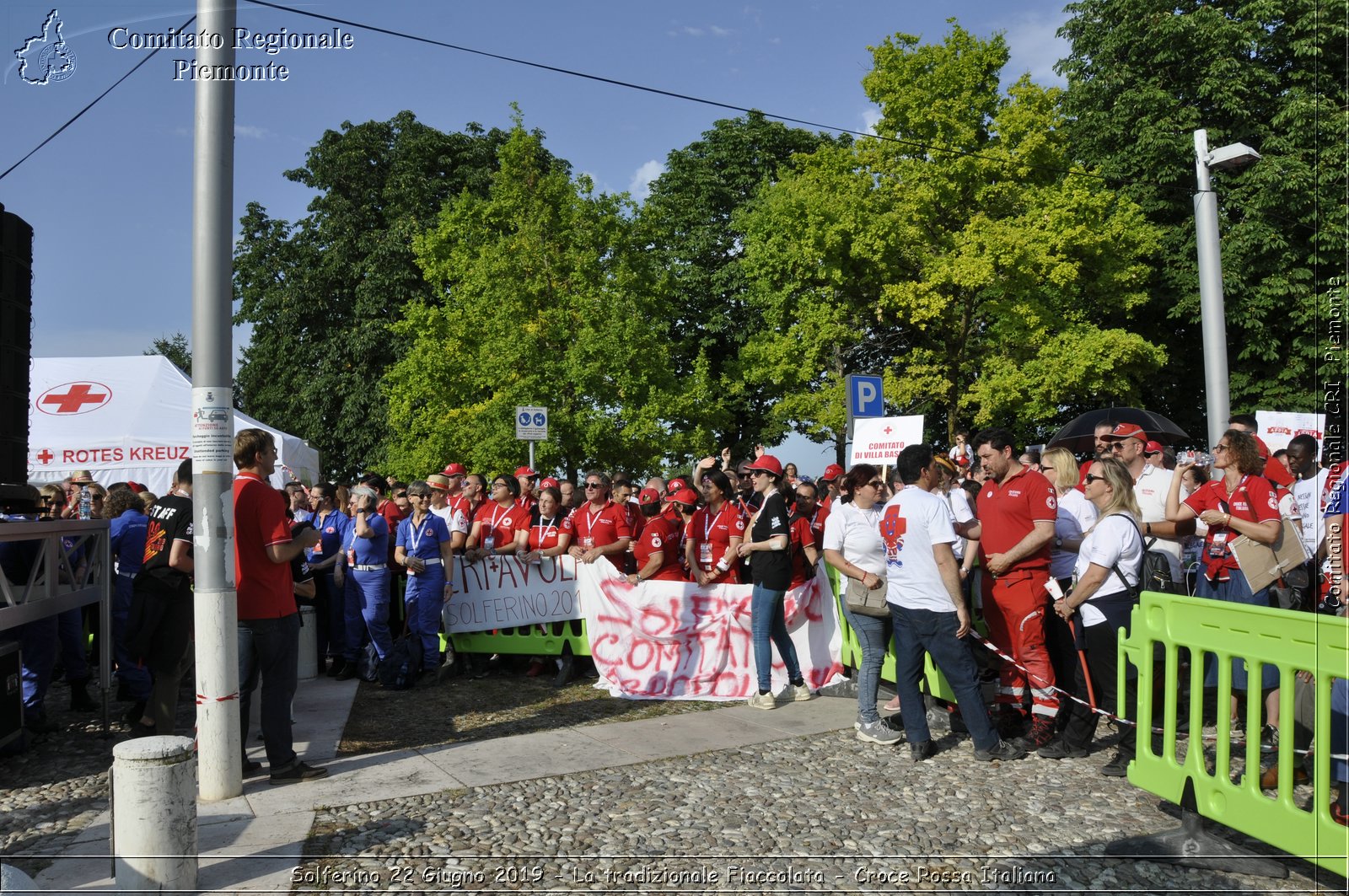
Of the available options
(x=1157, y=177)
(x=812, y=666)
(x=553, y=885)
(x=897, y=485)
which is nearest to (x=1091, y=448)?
(x=897, y=485)

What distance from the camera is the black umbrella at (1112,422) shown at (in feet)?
52.2

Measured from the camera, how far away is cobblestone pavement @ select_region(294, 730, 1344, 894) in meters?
4.36

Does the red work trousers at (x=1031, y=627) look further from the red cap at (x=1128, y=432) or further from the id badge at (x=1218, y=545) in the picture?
the red cap at (x=1128, y=432)

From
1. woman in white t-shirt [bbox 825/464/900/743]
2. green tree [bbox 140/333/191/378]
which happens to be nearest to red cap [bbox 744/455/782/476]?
woman in white t-shirt [bbox 825/464/900/743]

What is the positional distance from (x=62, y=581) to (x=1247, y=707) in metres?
8.73

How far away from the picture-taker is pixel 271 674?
604 centimetres

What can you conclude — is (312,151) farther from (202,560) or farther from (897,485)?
(202,560)

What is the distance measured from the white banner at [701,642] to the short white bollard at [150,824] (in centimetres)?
456

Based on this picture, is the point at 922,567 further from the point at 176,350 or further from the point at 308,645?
the point at 176,350

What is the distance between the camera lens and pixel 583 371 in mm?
23500

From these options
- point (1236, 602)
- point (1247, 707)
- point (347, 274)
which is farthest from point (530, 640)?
point (347, 274)

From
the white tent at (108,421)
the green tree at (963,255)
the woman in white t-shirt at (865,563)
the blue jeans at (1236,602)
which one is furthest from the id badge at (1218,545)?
the green tree at (963,255)

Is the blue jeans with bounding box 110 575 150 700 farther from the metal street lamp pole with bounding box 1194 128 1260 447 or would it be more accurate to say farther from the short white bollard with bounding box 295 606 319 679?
the metal street lamp pole with bounding box 1194 128 1260 447

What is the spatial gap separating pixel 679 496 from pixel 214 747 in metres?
4.79
